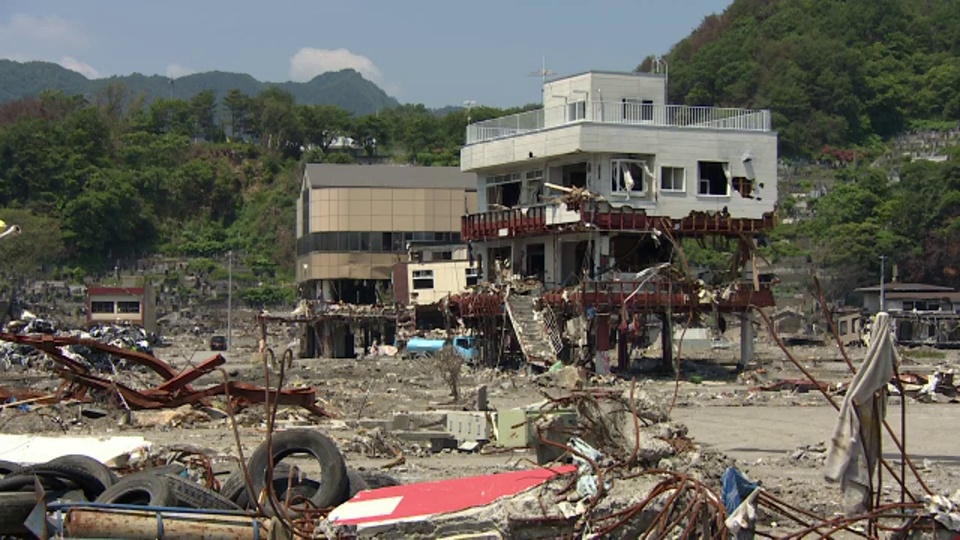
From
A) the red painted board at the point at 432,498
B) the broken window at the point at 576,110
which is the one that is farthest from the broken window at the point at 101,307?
the red painted board at the point at 432,498

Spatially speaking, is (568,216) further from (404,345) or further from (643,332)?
(404,345)

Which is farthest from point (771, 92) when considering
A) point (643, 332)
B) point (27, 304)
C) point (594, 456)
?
point (594, 456)

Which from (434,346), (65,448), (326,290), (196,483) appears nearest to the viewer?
(196,483)

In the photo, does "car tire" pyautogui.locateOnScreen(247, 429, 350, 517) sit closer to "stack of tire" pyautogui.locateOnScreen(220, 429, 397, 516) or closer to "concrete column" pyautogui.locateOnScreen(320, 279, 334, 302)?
"stack of tire" pyautogui.locateOnScreen(220, 429, 397, 516)

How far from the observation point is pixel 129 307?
3051 inches

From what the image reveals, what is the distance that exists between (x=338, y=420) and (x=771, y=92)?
126m

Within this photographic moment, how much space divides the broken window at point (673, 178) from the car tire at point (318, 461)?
30.7 m

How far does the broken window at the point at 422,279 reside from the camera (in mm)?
66750

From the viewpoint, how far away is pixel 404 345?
61.0m

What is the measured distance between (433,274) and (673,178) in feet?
82.3

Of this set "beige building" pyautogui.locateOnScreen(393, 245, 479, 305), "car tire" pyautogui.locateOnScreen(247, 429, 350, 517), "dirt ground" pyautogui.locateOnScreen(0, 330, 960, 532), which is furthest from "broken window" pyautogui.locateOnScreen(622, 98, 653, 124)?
"car tire" pyautogui.locateOnScreen(247, 429, 350, 517)

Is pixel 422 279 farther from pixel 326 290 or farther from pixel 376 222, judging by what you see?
pixel 326 290

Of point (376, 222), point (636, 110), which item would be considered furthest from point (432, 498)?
point (376, 222)

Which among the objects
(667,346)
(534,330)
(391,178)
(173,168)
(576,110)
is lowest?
(667,346)
